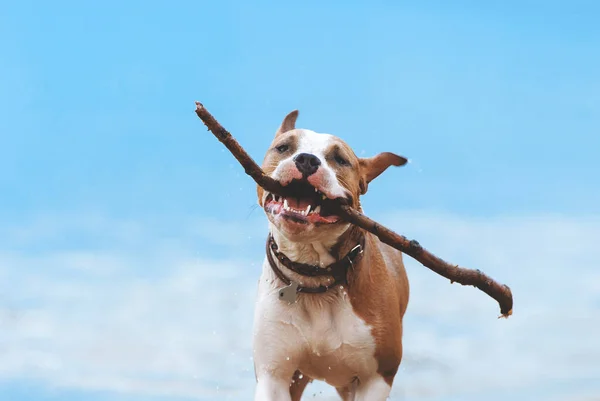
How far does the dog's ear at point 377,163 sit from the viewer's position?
22.6 feet

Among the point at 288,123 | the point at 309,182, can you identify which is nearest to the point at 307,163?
the point at 309,182

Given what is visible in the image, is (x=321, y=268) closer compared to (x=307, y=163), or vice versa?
(x=307, y=163)

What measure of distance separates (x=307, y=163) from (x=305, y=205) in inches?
12.7

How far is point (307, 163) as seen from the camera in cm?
596

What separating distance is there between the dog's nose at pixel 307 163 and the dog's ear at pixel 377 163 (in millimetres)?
963

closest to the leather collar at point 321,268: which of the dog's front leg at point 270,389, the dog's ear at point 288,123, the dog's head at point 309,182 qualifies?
the dog's head at point 309,182

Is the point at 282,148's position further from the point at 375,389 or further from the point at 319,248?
the point at 375,389

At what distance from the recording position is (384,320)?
654 centimetres

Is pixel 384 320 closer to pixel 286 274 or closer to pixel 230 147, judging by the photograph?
pixel 286 274

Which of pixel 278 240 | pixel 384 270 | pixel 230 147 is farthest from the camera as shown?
pixel 384 270

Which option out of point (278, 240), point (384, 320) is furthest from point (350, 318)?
point (278, 240)

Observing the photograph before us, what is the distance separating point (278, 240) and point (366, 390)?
146 centimetres

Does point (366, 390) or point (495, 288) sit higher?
point (495, 288)

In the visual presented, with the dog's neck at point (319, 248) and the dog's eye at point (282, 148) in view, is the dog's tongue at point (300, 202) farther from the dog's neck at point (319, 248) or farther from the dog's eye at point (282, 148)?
the dog's eye at point (282, 148)
